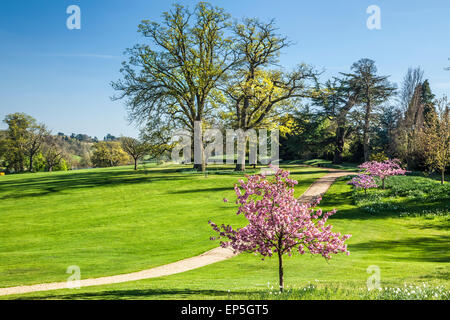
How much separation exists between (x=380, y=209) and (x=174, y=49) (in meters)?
30.6

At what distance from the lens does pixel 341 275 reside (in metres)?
11.0

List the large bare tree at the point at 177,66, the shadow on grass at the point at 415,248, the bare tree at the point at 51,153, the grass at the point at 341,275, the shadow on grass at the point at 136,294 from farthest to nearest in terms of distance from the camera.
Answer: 1. the bare tree at the point at 51,153
2. the large bare tree at the point at 177,66
3. the shadow on grass at the point at 415,248
4. the shadow on grass at the point at 136,294
5. the grass at the point at 341,275

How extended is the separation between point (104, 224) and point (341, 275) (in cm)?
1567

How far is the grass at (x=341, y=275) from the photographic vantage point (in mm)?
7949

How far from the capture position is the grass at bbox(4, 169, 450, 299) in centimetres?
795

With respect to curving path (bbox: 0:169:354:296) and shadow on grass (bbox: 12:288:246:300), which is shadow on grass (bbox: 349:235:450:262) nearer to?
curving path (bbox: 0:169:354:296)

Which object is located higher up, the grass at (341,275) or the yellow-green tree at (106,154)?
the yellow-green tree at (106,154)

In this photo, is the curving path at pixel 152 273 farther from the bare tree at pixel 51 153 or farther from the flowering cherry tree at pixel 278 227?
the bare tree at pixel 51 153

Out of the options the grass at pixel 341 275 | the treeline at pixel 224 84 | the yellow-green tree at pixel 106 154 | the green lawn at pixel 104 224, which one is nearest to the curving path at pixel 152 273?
the green lawn at pixel 104 224

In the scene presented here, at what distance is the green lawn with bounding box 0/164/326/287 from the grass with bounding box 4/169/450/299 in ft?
9.50

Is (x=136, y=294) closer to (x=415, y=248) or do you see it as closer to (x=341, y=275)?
(x=341, y=275)

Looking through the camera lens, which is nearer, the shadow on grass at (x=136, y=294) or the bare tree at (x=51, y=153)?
the shadow on grass at (x=136, y=294)

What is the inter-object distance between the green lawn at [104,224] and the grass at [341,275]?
289 cm

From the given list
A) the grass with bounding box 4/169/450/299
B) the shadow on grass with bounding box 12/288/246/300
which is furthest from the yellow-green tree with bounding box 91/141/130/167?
the shadow on grass with bounding box 12/288/246/300
